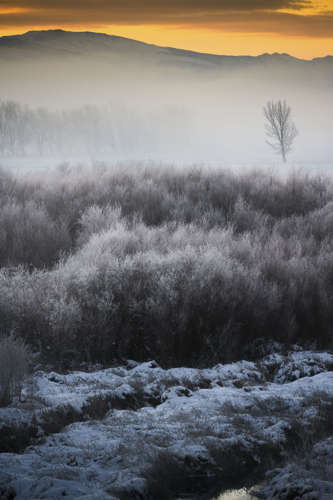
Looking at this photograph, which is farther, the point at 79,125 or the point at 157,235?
the point at 79,125

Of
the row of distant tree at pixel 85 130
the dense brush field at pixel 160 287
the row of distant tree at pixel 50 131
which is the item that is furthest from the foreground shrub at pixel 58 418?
the row of distant tree at pixel 50 131

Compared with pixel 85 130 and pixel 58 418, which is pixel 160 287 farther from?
pixel 85 130

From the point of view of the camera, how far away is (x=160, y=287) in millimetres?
6414

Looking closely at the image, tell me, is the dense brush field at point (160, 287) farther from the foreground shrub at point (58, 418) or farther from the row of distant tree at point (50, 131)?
the row of distant tree at point (50, 131)

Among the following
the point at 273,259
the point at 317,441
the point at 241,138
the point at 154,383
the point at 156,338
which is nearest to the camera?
the point at 317,441

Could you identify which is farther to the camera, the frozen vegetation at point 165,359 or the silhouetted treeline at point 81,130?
the silhouetted treeline at point 81,130

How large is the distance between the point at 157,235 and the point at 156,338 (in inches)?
136

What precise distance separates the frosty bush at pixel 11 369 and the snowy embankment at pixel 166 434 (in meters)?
0.13

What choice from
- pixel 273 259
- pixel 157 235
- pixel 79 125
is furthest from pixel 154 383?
pixel 79 125

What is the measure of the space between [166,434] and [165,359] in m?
1.99

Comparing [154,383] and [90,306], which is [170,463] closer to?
[154,383]

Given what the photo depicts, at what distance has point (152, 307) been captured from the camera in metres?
6.16

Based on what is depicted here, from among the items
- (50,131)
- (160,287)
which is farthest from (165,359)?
(50,131)

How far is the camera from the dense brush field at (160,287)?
5.86 m
